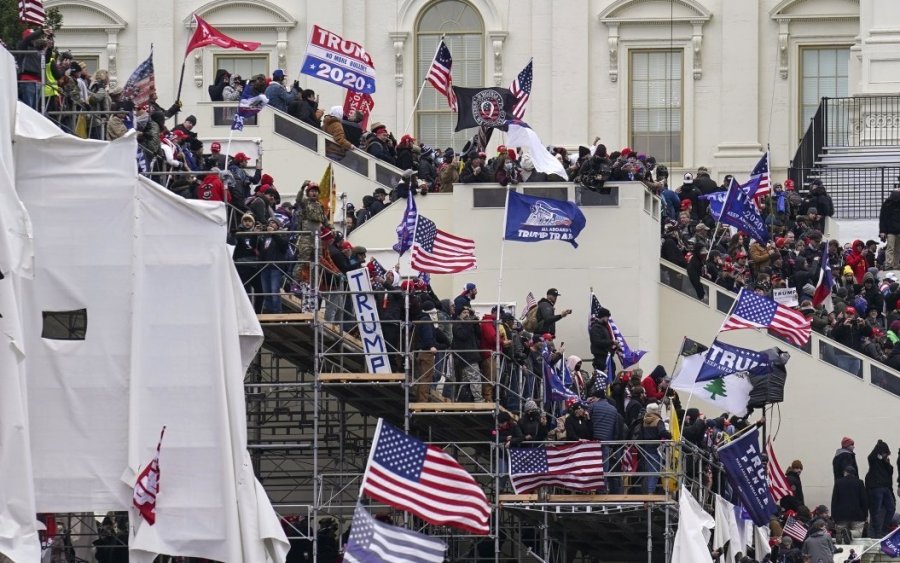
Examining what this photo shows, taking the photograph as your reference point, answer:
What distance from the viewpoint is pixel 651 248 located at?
6544cm

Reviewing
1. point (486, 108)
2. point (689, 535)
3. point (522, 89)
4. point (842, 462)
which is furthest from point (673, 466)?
point (522, 89)

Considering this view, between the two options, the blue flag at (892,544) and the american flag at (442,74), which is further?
the american flag at (442,74)

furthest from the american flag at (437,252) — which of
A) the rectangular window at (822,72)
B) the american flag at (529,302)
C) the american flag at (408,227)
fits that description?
the rectangular window at (822,72)

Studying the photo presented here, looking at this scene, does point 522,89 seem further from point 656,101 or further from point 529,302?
point 656,101

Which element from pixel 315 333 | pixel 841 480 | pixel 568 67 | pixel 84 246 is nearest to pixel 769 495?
pixel 841 480

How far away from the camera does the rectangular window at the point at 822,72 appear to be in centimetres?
7988

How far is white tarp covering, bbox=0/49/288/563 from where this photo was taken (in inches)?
2108

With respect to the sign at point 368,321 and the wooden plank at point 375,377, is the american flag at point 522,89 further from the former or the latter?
the wooden plank at point 375,377

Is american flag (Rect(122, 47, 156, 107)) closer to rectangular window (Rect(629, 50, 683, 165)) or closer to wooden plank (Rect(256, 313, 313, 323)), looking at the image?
wooden plank (Rect(256, 313, 313, 323))

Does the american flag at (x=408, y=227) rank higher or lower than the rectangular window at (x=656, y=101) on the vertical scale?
lower

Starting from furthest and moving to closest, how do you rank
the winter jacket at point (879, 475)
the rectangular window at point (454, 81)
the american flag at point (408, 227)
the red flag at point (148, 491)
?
the rectangular window at point (454, 81), the winter jacket at point (879, 475), the american flag at point (408, 227), the red flag at point (148, 491)

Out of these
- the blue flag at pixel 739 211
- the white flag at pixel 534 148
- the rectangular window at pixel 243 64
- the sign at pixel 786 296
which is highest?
the rectangular window at pixel 243 64

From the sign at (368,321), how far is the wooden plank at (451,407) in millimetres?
654

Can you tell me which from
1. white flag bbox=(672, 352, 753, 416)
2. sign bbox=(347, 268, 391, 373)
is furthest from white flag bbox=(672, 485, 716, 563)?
sign bbox=(347, 268, 391, 373)
